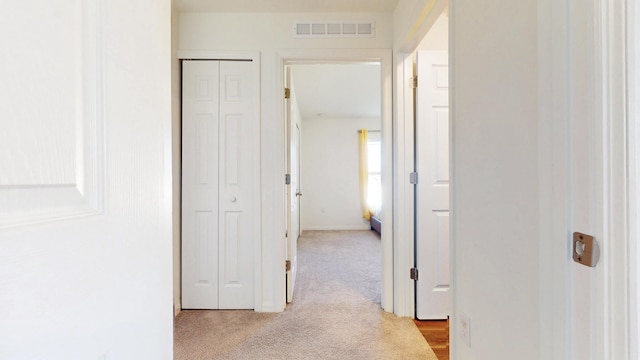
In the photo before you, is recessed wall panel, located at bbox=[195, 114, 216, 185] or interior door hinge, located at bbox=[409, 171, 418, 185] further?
recessed wall panel, located at bbox=[195, 114, 216, 185]

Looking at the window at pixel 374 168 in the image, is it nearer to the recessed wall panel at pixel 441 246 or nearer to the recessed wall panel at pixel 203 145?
the recessed wall panel at pixel 441 246

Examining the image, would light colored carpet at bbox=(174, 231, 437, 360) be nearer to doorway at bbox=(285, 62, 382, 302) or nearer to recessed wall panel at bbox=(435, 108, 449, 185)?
recessed wall panel at bbox=(435, 108, 449, 185)

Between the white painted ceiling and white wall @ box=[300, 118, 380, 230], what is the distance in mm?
251

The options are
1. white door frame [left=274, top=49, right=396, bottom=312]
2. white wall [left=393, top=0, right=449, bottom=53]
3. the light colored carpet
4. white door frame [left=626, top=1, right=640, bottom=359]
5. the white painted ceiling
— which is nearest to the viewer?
white door frame [left=626, top=1, right=640, bottom=359]

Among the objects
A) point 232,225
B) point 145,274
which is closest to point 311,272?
point 232,225

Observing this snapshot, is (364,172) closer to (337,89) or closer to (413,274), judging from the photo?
(337,89)

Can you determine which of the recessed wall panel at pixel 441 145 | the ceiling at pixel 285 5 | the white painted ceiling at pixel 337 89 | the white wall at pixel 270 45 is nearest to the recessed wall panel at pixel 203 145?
the white wall at pixel 270 45

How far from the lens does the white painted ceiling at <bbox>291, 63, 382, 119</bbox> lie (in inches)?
145

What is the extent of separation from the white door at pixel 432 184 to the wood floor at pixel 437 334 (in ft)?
0.17

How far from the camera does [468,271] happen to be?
1.17m

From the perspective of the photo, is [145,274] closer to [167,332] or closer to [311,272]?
[167,332]

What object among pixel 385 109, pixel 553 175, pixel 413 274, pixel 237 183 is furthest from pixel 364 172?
pixel 553 175

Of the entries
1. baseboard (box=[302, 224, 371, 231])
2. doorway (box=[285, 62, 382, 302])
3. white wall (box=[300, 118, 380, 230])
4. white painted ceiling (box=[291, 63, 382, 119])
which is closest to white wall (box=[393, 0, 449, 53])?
white painted ceiling (box=[291, 63, 382, 119])

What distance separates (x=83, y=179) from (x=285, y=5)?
7.05ft
